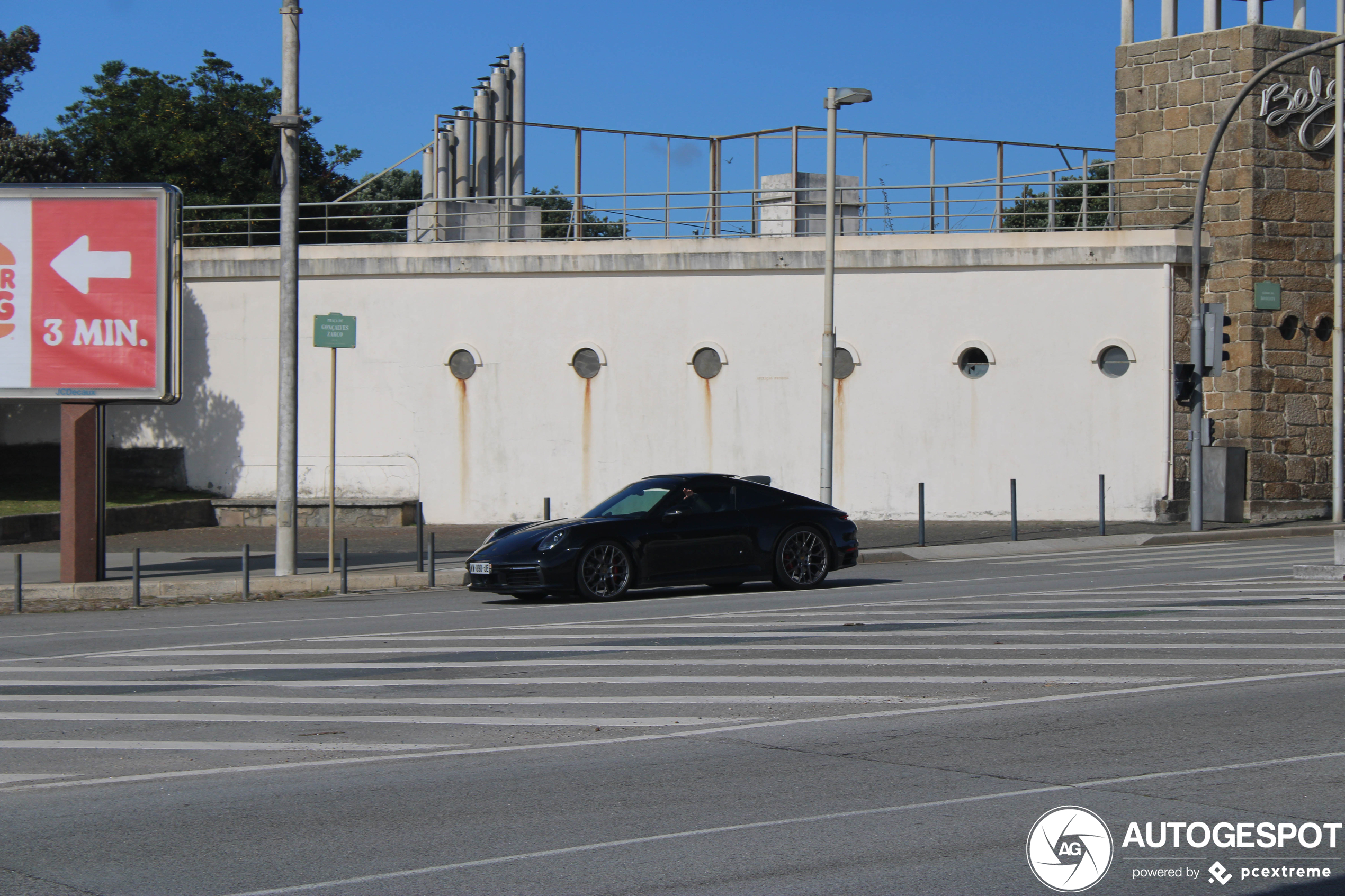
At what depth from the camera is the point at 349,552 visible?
2194cm

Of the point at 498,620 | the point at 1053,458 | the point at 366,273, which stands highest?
the point at 366,273

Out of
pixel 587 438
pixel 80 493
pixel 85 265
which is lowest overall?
pixel 80 493

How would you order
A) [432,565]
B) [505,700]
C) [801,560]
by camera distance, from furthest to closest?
[432,565], [801,560], [505,700]

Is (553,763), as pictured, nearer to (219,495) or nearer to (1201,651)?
(1201,651)

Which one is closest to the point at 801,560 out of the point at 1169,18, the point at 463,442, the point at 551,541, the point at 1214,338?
the point at 551,541

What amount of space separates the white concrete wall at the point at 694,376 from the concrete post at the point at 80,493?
9.19 metres

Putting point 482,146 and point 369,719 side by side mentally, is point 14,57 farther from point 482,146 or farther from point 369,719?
point 369,719

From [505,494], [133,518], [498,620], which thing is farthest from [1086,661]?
[133,518]

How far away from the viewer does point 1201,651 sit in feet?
33.9

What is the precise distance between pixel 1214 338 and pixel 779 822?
20045 mm

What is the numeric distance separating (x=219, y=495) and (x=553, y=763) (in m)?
22.7

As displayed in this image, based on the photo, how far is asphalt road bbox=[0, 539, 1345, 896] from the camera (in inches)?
209

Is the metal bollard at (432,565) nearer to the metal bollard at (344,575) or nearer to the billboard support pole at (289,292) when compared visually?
the metal bollard at (344,575)

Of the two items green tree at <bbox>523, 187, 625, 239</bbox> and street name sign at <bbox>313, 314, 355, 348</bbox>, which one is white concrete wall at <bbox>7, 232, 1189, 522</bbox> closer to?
green tree at <bbox>523, 187, 625, 239</bbox>
